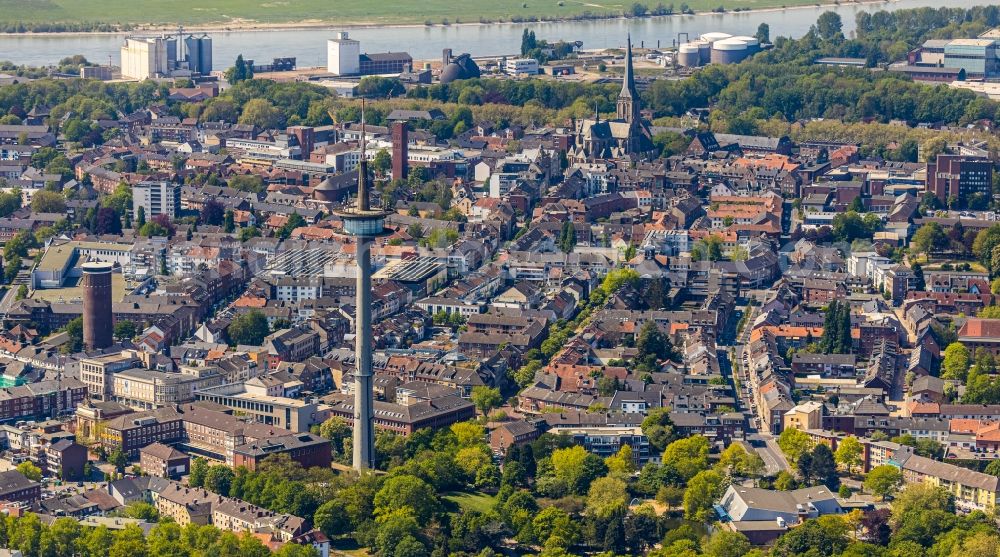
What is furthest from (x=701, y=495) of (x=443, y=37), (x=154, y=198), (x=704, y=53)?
(x=443, y=37)

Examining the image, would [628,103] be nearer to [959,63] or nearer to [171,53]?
[959,63]

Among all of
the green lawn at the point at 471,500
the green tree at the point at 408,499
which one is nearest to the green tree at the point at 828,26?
the green lawn at the point at 471,500

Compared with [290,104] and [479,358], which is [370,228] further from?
[290,104]

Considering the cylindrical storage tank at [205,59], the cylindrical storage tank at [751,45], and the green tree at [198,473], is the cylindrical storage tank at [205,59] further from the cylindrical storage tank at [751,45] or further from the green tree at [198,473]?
the green tree at [198,473]

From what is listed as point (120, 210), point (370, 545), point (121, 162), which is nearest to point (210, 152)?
point (121, 162)

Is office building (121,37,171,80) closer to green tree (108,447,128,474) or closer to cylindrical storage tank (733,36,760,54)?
cylindrical storage tank (733,36,760,54)

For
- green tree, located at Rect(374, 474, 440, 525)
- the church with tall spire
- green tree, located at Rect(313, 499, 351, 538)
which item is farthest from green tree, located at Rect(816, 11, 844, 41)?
green tree, located at Rect(313, 499, 351, 538)
